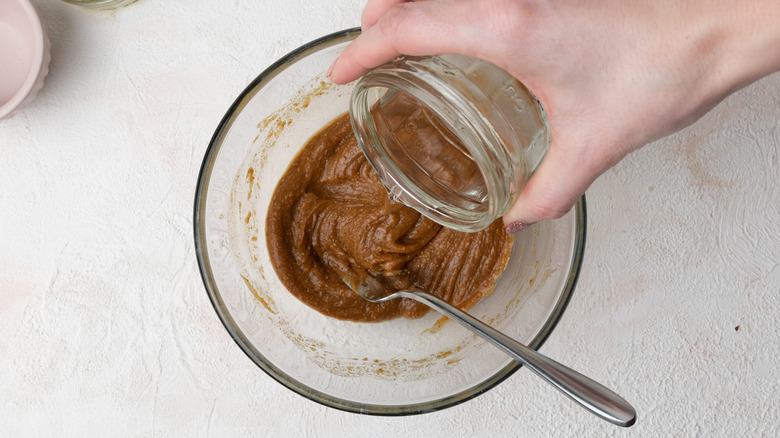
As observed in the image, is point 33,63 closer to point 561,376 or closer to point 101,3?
point 101,3

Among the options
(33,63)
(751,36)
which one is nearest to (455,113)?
(751,36)

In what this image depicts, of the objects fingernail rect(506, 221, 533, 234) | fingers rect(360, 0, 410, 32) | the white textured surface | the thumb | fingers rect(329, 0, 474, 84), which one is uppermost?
fingers rect(329, 0, 474, 84)

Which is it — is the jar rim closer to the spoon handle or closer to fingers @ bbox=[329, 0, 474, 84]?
fingers @ bbox=[329, 0, 474, 84]

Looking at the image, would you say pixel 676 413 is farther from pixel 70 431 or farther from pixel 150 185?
pixel 70 431

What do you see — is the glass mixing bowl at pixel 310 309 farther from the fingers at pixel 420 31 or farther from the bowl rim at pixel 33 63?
the bowl rim at pixel 33 63

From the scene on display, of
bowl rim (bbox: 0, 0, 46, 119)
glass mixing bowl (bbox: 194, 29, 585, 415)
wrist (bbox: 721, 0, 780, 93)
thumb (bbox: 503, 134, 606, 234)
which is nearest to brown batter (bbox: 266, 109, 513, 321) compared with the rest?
glass mixing bowl (bbox: 194, 29, 585, 415)
